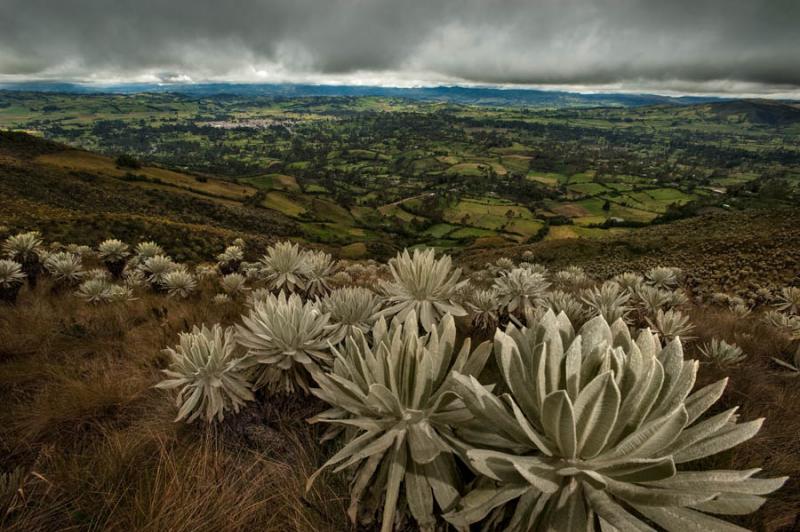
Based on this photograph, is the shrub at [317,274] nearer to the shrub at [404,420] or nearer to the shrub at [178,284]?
the shrub at [404,420]

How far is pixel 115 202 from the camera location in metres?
45.9

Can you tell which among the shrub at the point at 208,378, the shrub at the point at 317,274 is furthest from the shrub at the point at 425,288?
the shrub at the point at 317,274

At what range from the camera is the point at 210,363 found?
2764mm

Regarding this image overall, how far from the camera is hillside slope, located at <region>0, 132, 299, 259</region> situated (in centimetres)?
2381

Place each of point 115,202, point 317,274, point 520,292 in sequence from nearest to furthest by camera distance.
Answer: point 520,292 < point 317,274 < point 115,202

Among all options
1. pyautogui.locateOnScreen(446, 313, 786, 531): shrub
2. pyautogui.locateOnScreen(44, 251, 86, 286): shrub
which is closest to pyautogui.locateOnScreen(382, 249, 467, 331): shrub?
pyautogui.locateOnScreen(446, 313, 786, 531): shrub

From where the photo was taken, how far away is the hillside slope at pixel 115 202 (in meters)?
23.8

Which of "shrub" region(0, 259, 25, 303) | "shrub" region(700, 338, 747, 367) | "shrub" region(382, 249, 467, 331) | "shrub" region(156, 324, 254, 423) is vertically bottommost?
"shrub" region(0, 259, 25, 303)

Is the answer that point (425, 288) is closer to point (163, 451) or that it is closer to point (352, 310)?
point (352, 310)

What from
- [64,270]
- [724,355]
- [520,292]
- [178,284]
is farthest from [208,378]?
[64,270]

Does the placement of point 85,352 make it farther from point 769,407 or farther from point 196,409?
point 769,407

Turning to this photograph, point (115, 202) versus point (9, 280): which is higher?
point (9, 280)

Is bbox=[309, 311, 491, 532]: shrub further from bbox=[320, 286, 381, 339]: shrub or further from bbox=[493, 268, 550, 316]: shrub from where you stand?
bbox=[493, 268, 550, 316]: shrub

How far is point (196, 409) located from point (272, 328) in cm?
97
